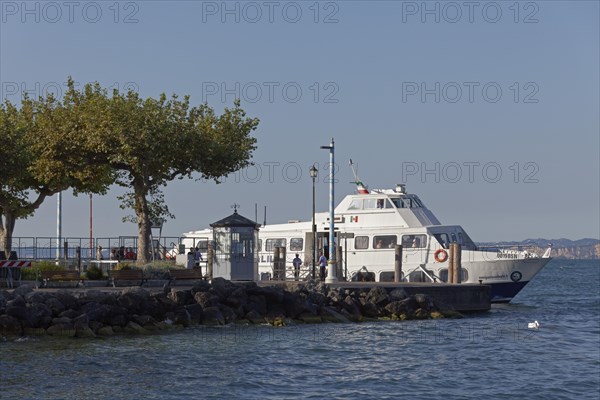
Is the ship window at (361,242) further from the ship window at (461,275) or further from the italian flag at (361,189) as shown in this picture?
the ship window at (461,275)

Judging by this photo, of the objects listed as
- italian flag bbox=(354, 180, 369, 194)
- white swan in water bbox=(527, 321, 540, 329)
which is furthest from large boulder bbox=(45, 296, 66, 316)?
italian flag bbox=(354, 180, 369, 194)

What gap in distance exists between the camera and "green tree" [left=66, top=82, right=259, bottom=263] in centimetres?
4538

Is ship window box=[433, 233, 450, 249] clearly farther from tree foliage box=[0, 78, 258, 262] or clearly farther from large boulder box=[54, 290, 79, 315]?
large boulder box=[54, 290, 79, 315]

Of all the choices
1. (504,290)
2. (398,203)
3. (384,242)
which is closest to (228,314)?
(384,242)

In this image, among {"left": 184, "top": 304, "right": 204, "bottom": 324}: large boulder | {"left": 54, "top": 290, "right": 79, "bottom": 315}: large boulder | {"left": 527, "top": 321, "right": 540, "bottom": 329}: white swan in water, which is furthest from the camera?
{"left": 527, "top": 321, "right": 540, "bottom": 329}: white swan in water

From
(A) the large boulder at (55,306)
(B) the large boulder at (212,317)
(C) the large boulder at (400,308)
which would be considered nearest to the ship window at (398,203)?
(C) the large boulder at (400,308)

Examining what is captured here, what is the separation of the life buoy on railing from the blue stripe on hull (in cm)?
260

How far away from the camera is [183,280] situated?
40.6 metres

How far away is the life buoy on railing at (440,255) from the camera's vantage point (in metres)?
49.4

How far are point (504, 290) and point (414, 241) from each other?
4866 millimetres

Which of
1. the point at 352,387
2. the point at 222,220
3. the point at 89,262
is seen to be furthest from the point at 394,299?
the point at 352,387

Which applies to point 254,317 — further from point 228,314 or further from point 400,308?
point 400,308

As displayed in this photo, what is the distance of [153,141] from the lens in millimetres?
45062

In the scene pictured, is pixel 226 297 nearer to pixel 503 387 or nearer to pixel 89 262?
pixel 89 262
